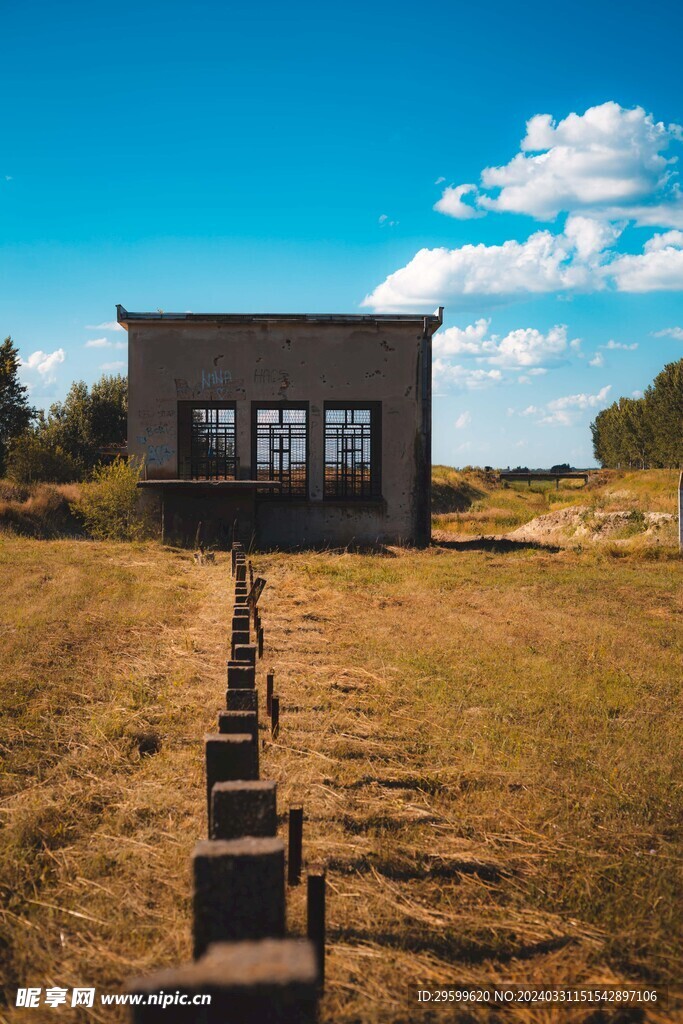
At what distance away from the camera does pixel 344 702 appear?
585cm

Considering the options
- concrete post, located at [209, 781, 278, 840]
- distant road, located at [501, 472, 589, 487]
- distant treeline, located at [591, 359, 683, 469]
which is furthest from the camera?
distant treeline, located at [591, 359, 683, 469]

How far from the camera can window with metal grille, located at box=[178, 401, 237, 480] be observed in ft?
65.3

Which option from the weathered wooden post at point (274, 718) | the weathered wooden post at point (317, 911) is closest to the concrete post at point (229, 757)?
the weathered wooden post at point (317, 911)

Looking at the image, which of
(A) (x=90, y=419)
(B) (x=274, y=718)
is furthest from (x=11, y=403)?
(B) (x=274, y=718)

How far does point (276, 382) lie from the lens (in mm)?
19750

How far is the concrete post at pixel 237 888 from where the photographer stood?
192 centimetres

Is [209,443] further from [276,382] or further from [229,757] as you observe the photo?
[229,757]

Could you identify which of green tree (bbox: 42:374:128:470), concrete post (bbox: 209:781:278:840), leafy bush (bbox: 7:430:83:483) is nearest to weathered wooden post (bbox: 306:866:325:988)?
concrete post (bbox: 209:781:278:840)

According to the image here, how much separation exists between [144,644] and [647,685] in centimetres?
452

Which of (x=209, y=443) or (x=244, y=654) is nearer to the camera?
(x=244, y=654)

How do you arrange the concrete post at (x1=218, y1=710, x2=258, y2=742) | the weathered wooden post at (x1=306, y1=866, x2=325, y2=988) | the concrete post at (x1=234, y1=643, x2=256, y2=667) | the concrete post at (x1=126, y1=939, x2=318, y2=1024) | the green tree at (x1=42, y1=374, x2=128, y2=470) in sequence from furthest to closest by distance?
the green tree at (x1=42, y1=374, x2=128, y2=470) → the concrete post at (x1=234, y1=643, x2=256, y2=667) → the concrete post at (x1=218, y1=710, x2=258, y2=742) → the weathered wooden post at (x1=306, y1=866, x2=325, y2=988) → the concrete post at (x1=126, y1=939, x2=318, y2=1024)

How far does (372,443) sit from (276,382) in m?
2.76

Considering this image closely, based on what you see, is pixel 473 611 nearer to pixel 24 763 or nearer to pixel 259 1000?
pixel 24 763

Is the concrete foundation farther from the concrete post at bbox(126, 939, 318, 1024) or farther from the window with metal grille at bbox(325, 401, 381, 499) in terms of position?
the window with metal grille at bbox(325, 401, 381, 499)
